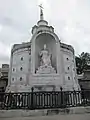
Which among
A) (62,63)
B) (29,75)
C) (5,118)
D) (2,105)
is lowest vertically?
(5,118)

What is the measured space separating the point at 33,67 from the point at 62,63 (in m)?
3.89

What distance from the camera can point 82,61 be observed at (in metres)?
35.9

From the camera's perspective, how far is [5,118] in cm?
690

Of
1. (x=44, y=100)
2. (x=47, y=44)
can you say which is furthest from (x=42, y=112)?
(x=47, y=44)

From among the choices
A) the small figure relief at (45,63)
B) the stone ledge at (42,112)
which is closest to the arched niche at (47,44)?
the small figure relief at (45,63)

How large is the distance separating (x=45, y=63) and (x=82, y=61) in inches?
696

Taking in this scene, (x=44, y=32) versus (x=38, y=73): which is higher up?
(x=44, y=32)

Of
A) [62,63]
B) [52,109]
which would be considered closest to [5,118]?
[52,109]

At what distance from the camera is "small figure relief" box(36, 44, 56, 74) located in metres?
19.7

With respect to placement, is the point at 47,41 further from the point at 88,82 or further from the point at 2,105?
the point at 2,105

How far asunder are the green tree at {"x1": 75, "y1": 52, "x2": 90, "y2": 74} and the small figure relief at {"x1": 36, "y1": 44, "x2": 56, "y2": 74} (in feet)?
49.9

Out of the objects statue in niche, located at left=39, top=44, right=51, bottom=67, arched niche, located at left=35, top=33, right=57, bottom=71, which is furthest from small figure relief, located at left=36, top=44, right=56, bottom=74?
arched niche, located at left=35, top=33, right=57, bottom=71

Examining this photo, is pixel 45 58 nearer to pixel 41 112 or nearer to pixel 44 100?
pixel 44 100

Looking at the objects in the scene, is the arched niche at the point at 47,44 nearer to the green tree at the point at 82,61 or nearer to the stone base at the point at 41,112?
the stone base at the point at 41,112
